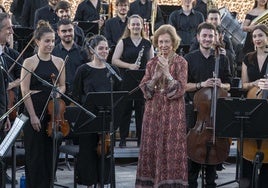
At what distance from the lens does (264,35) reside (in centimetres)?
984

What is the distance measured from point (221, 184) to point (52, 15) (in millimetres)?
4626

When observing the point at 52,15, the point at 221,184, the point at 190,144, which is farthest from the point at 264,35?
the point at 52,15

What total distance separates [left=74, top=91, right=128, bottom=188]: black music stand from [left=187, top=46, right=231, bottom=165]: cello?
37.5 inches

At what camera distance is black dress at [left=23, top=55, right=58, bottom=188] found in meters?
9.43

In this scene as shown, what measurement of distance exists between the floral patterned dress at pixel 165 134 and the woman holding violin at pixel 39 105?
1.10 meters

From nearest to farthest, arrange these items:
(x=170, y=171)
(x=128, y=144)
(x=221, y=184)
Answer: (x=170, y=171) → (x=221, y=184) → (x=128, y=144)

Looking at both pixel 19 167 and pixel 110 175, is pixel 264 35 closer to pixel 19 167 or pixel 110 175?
pixel 110 175

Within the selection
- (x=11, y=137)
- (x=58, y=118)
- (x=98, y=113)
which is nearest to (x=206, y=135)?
(x=98, y=113)

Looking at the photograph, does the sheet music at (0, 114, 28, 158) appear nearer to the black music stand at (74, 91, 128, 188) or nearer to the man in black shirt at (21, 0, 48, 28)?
the black music stand at (74, 91, 128, 188)

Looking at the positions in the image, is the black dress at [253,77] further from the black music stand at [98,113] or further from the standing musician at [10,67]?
the standing musician at [10,67]

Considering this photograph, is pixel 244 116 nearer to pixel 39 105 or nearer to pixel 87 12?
pixel 39 105

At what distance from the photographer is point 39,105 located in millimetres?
9430

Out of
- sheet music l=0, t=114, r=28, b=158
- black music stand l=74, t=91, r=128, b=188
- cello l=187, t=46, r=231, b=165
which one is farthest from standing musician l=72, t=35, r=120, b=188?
sheet music l=0, t=114, r=28, b=158

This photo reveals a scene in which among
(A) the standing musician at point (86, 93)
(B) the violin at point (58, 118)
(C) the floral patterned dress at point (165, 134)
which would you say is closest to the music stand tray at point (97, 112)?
(B) the violin at point (58, 118)
